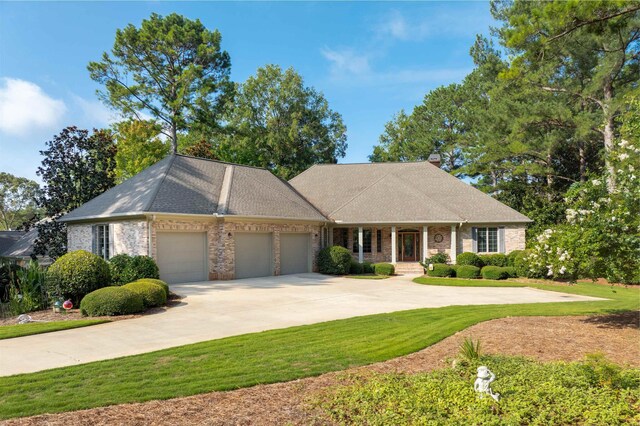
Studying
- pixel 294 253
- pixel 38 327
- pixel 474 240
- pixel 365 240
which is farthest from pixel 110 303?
pixel 474 240

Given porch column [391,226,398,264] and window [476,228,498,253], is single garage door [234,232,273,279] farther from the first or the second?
window [476,228,498,253]

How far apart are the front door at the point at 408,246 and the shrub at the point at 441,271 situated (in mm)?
3897

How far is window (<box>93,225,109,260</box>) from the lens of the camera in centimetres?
1827

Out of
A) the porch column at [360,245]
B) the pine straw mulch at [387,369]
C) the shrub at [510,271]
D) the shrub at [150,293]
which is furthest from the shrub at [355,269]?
the pine straw mulch at [387,369]

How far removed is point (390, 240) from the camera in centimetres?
2508

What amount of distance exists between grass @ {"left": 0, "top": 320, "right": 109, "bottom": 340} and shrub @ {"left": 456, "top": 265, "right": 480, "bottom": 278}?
16574mm

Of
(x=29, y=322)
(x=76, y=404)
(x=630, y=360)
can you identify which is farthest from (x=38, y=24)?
(x=630, y=360)

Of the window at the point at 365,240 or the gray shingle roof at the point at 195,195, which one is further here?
the window at the point at 365,240

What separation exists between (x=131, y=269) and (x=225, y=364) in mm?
10104

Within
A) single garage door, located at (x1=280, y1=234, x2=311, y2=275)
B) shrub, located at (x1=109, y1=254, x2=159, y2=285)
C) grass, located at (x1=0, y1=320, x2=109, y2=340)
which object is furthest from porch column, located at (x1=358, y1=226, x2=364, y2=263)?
grass, located at (x1=0, y1=320, x2=109, y2=340)

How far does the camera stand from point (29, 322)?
33.1ft

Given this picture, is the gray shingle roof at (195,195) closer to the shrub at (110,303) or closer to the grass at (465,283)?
the shrub at (110,303)

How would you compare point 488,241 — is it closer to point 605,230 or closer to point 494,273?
point 494,273

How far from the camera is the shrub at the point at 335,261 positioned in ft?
70.9
